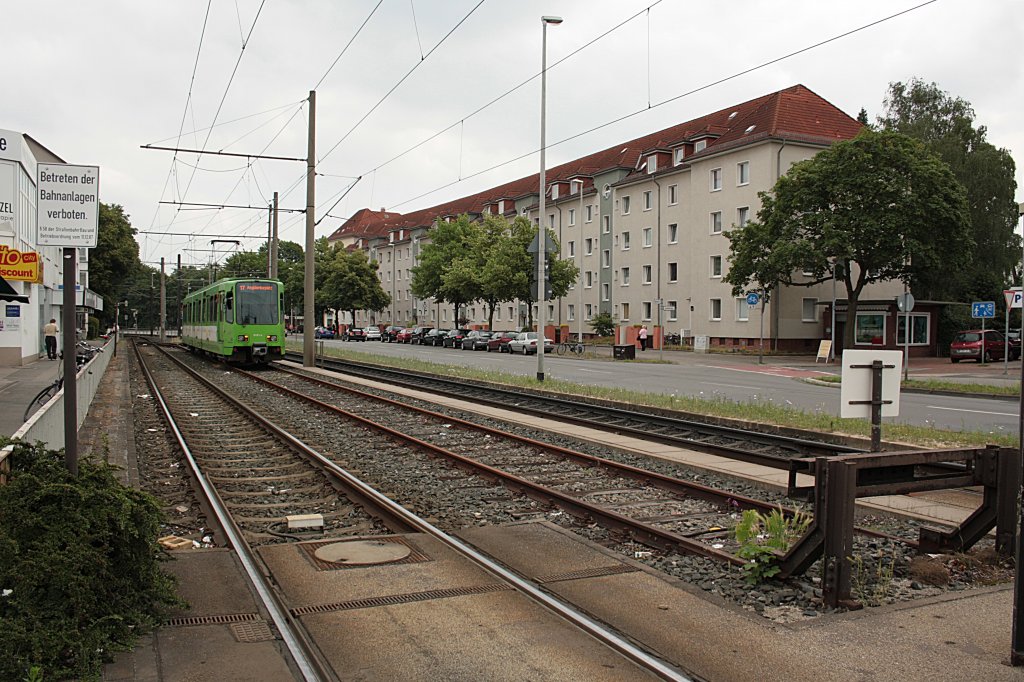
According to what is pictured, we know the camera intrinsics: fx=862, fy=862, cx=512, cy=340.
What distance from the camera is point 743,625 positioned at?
498cm

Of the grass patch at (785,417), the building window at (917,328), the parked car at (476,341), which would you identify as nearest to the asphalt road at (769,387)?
the grass patch at (785,417)

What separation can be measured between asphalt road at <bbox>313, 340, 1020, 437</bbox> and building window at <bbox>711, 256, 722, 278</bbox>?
10660mm

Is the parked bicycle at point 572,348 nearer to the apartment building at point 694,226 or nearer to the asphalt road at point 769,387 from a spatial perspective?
the apartment building at point 694,226

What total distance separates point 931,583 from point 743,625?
63.5 inches

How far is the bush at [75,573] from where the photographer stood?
13.8 ft

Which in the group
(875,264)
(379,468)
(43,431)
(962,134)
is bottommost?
(379,468)

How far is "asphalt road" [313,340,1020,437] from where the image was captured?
54.9ft

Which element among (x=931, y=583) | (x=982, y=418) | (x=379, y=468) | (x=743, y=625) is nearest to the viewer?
(x=743, y=625)

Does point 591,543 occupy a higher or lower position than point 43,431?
lower

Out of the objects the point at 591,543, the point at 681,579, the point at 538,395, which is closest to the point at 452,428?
the point at 538,395


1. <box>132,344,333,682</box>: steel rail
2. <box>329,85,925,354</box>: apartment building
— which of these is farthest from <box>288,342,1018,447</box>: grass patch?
<box>329,85,925,354</box>: apartment building

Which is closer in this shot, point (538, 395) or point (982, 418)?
point (982, 418)

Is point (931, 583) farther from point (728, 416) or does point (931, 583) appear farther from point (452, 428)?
point (452, 428)

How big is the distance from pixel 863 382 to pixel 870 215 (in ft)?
115
